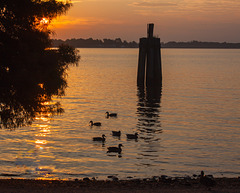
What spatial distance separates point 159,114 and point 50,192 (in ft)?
83.1

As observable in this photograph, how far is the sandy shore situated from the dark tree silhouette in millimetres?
3400

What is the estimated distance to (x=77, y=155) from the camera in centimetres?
2388

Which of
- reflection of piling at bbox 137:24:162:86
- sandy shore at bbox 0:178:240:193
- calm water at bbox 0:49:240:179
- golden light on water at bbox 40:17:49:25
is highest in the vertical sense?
golden light on water at bbox 40:17:49:25

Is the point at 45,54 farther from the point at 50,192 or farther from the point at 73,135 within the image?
the point at 73,135

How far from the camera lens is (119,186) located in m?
16.9

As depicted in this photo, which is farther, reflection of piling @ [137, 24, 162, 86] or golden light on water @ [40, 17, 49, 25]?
reflection of piling @ [137, 24, 162, 86]

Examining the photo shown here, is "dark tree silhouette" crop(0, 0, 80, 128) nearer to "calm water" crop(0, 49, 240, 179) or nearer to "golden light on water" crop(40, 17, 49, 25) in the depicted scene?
"golden light on water" crop(40, 17, 49, 25)

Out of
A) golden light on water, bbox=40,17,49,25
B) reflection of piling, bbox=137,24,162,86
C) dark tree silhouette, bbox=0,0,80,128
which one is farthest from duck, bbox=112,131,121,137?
reflection of piling, bbox=137,24,162,86

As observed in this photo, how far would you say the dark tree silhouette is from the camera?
1800 centimetres

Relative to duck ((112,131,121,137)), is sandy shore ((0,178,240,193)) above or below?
above

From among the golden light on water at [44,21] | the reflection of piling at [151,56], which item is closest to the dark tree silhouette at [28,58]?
the golden light on water at [44,21]

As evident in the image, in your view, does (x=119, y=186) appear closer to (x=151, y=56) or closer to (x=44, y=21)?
(x=44, y=21)

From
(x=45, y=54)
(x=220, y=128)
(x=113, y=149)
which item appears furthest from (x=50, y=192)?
(x=220, y=128)

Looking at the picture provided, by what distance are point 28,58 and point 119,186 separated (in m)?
6.24
